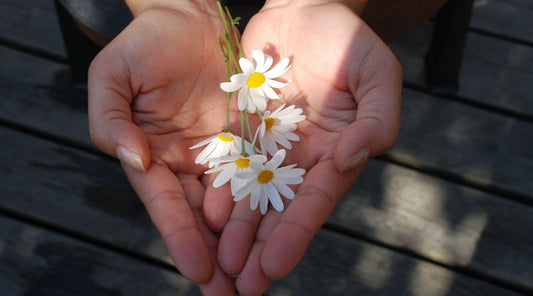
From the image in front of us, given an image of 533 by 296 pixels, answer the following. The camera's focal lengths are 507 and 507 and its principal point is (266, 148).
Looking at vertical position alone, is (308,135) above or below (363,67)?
below

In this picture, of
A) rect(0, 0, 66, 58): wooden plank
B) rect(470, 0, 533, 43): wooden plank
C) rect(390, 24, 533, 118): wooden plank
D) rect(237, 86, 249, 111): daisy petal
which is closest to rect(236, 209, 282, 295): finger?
rect(237, 86, 249, 111): daisy petal

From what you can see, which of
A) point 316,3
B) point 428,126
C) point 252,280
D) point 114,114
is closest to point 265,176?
point 252,280

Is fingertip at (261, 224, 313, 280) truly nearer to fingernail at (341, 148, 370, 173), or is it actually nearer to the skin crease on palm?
the skin crease on palm

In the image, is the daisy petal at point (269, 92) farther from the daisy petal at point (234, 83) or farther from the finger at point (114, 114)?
the finger at point (114, 114)

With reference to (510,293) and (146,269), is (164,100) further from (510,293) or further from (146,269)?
(510,293)

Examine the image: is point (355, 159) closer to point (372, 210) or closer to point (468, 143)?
point (372, 210)

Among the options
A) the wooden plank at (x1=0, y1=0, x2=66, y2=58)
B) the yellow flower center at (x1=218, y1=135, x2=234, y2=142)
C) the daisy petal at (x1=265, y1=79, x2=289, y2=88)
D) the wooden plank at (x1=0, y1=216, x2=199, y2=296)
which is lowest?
the wooden plank at (x1=0, y1=216, x2=199, y2=296)

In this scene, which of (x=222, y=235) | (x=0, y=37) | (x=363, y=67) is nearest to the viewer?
(x=222, y=235)

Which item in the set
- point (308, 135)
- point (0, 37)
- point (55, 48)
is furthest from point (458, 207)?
point (0, 37)
